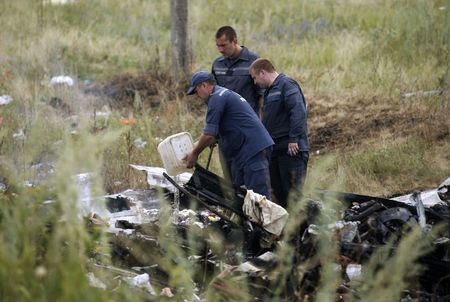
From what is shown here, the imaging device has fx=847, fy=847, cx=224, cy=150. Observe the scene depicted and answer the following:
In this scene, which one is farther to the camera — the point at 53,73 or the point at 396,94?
A: the point at 53,73

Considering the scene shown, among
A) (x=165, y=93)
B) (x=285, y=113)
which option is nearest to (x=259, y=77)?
(x=285, y=113)

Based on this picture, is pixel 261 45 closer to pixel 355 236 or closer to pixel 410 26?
pixel 410 26

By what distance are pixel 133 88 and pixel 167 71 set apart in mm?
639

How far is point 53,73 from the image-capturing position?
14.7 m

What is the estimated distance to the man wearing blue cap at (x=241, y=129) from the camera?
765 cm

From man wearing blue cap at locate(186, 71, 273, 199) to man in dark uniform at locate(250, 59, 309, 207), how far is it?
15.1 inches

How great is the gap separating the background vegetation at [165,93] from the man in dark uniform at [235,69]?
0.97m

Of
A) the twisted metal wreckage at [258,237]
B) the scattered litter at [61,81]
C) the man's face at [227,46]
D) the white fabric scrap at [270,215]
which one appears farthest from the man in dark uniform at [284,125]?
the scattered litter at [61,81]

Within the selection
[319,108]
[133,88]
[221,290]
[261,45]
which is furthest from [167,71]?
[221,290]

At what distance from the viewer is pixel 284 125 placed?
8.20m

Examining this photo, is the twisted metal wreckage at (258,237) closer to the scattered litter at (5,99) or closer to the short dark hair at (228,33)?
the short dark hair at (228,33)

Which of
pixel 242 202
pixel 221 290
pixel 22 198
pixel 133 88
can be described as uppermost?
pixel 22 198

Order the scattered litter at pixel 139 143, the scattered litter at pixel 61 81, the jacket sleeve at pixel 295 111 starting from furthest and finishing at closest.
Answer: the scattered litter at pixel 61 81
the scattered litter at pixel 139 143
the jacket sleeve at pixel 295 111

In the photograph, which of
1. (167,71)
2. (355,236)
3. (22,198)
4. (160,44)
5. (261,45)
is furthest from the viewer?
(160,44)
